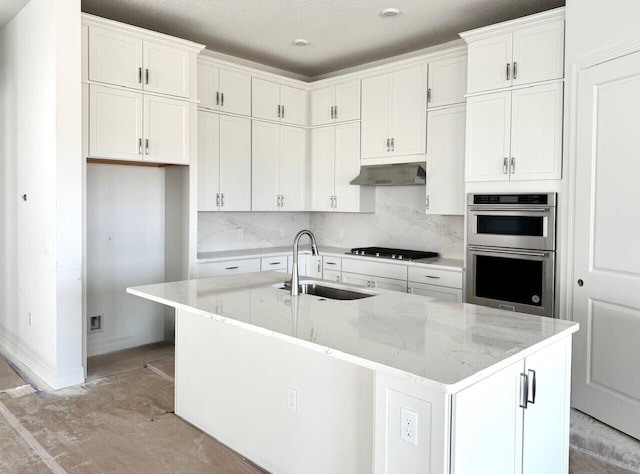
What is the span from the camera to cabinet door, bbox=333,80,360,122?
519 centimetres

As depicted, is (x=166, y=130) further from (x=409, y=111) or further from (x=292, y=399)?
(x=292, y=399)

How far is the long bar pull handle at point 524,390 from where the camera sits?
6.43ft

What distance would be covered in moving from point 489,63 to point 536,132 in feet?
2.24

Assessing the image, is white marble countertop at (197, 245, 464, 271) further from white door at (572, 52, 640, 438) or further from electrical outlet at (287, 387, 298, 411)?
electrical outlet at (287, 387, 298, 411)

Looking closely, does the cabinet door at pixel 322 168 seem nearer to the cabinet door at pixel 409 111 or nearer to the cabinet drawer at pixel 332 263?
the cabinet drawer at pixel 332 263

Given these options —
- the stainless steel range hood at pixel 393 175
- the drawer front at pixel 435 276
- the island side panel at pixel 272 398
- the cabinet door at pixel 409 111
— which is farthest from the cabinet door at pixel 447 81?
the island side panel at pixel 272 398

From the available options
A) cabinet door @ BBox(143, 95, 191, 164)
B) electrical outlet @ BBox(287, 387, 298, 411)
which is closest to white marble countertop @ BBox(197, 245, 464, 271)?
cabinet door @ BBox(143, 95, 191, 164)

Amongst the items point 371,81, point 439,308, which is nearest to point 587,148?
point 439,308

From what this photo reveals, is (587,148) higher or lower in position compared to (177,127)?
lower

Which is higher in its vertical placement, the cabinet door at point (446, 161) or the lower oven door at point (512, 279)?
the cabinet door at point (446, 161)

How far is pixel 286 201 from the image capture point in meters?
5.52

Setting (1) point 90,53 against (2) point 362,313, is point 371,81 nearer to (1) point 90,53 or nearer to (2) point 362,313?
(1) point 90,53

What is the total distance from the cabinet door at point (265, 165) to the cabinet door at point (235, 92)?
213 millimetres

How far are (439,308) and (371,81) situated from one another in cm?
317
